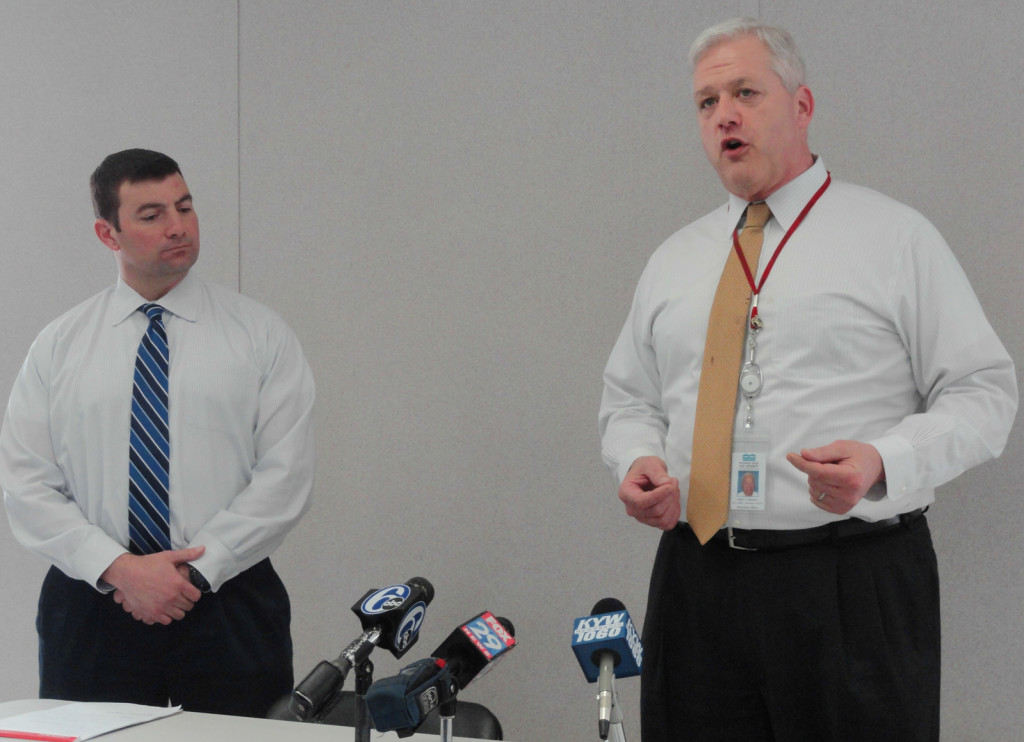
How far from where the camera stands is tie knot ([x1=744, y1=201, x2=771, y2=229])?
1992 millimetres

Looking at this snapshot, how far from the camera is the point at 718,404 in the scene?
189cm

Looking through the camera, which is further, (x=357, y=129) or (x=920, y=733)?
(x=357, y=129)

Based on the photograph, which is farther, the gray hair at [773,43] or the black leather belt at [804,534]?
the gray hair at [773,43]

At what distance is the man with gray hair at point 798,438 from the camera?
1.75 meters

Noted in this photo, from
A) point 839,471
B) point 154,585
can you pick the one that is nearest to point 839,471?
point 839,471

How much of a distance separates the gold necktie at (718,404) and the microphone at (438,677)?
503mm

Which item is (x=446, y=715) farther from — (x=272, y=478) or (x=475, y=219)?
(x=475, y=219)

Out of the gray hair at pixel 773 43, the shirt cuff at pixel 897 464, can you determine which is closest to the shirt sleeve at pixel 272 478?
the gray hair at pixel 773 43

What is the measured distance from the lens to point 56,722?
6.22 ft

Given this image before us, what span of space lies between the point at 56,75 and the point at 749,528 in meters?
3.27

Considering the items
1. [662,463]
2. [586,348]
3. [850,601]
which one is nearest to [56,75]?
[586,348]

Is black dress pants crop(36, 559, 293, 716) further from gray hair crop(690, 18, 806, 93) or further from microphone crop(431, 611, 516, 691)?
gray hair crop(690, 18, 806, 93)

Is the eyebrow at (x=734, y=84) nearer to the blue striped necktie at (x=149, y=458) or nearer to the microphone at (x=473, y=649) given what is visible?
the microphone at (x=473, y=649)

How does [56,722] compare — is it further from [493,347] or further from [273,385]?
[493,347]
